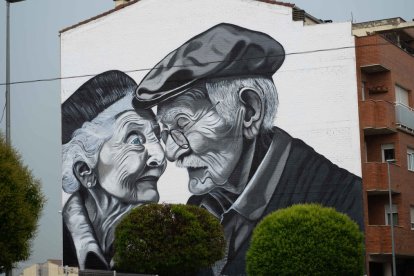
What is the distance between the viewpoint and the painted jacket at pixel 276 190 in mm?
47094

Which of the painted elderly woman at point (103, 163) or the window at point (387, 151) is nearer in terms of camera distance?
the window at point (387, 151)

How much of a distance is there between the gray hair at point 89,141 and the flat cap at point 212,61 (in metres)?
1.54

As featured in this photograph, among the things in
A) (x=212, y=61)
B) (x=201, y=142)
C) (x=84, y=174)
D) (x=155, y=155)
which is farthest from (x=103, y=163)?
(x=212, y=61)

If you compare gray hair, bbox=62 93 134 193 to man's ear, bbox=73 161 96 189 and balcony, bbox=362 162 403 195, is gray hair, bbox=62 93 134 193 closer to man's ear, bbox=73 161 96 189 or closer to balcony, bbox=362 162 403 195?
man's ear, bbox=73 161 96 189

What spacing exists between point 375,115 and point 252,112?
20.9 ft

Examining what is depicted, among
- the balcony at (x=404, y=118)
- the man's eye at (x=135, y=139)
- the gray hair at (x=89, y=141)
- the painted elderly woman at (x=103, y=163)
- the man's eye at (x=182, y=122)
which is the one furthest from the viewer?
the gray hair at (x=89, y=141)

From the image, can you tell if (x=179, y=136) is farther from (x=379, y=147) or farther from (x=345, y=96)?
(x=379, y=147)

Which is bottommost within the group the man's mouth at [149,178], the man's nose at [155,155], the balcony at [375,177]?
the balcony at [375,177]

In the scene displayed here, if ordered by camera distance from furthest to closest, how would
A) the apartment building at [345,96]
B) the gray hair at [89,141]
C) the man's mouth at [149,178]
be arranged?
the gray hair at [89,141] < the man's mouth at [149,178] < the apartment building at [345,96]

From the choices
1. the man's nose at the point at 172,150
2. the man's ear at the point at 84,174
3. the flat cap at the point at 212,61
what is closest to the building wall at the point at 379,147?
the flat cap at the point at 212,61

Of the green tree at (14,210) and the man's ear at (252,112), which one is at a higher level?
the man's ear at (252,112)

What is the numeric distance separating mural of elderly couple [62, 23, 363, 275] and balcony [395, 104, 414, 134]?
4311 mm

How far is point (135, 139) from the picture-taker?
52250 mm

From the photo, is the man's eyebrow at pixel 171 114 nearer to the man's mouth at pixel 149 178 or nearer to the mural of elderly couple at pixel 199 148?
the mural of elderly couple at pixel 199 148
